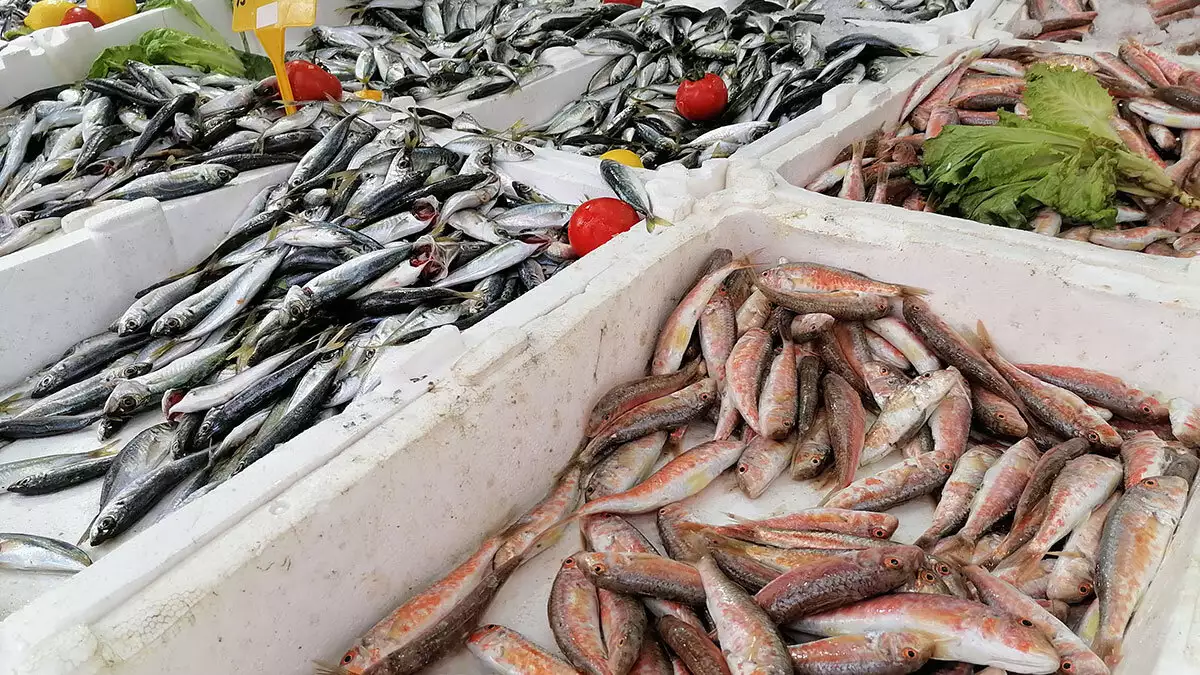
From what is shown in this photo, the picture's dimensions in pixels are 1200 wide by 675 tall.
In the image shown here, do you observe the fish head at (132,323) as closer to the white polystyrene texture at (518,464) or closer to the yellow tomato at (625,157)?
the white polystyrene texture at (518,464)

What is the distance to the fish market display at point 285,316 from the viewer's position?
266 cm

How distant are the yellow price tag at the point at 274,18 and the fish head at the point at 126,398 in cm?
205

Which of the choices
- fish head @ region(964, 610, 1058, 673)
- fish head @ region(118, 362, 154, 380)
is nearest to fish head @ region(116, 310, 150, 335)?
fish head @ region(118, 362, 154, 380)

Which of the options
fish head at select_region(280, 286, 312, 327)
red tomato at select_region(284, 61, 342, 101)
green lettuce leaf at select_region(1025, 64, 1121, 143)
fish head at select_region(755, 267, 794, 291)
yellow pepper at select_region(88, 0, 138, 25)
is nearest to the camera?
fish head at select_region(755, 267, 794, 291)

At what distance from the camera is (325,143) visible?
162 inches

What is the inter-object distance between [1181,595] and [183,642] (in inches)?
79.3

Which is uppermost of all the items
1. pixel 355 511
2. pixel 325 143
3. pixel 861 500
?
pixel 325 143

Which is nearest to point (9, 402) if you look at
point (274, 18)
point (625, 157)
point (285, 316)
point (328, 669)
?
point (285, 316)

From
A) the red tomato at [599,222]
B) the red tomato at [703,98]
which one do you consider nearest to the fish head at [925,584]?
the red tomato at [599,222]

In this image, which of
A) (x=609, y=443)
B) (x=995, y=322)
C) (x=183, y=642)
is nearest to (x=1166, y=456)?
(x=995, y=322)

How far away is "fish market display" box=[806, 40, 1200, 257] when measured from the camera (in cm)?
320

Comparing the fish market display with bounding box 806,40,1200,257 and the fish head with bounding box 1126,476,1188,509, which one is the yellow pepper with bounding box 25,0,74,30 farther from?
the fish head with bounding box 1126,476,1188,509

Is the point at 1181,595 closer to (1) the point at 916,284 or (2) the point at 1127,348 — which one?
(2) the point at 1127,348

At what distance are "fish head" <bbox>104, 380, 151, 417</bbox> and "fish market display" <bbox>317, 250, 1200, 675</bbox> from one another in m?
1.62
